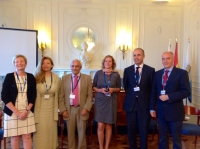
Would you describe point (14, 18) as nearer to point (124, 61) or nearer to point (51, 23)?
point (51, 23)

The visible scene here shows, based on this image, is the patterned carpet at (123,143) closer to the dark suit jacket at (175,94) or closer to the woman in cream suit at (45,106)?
the woman in cream suit at (45,106)

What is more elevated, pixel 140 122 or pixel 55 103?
pixel 55 103

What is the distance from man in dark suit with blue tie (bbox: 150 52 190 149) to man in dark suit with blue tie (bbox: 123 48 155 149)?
14 centimetres

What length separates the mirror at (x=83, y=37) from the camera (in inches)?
263

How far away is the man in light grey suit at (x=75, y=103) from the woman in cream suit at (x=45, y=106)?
0.64 feet

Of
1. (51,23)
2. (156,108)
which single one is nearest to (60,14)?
(51,23)

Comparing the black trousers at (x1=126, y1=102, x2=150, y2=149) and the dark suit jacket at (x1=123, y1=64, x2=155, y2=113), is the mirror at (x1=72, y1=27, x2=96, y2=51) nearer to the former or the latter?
the dark suit jacket at (x1=123, y1=64, x2=155, y2=113)

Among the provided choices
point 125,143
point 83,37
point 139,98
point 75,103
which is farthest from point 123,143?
point 83,37

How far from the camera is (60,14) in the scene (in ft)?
21.5

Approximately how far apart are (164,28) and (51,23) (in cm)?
369

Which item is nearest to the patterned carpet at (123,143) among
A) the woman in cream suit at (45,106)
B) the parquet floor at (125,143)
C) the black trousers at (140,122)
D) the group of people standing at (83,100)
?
the parquet floor at (125,143)

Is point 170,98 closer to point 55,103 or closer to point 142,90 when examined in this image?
point 142,90

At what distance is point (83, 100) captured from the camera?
3160mm

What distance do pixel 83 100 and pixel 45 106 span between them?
0.58m
